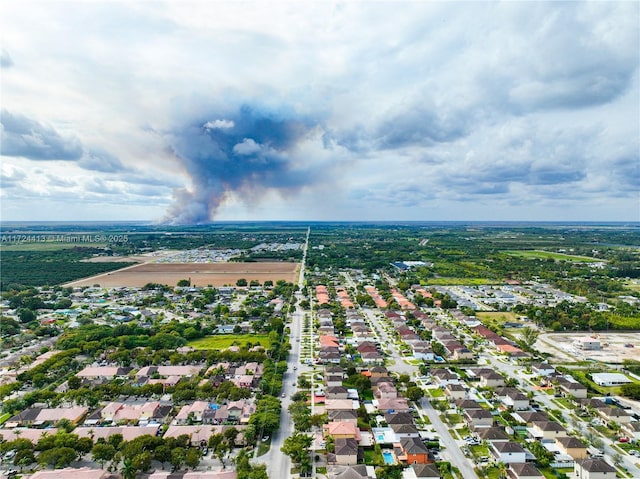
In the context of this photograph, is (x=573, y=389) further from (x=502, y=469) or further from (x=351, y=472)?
(x=351, y=472)

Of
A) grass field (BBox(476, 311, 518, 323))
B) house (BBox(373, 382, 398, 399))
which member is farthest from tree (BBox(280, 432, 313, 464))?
grass field (BBox(476, 311, 518, 323))

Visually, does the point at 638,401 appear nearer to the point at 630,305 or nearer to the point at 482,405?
the point at 482,405

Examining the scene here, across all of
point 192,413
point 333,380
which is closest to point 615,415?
point 333,380

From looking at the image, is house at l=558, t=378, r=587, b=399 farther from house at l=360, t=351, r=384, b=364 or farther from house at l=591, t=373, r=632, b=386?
house at l=360, t=351, r=384, b=364

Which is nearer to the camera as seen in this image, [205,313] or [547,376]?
[547,376]

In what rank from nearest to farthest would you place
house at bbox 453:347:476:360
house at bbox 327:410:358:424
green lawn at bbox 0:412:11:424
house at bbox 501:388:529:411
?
house at bbox 327:410:358:424, green lawn at bbox 0:412:11:424, house at bbox 501:388:529:411, house at bbox 453:347:476:360

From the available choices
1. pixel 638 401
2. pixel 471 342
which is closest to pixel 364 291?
pixel 471 342
